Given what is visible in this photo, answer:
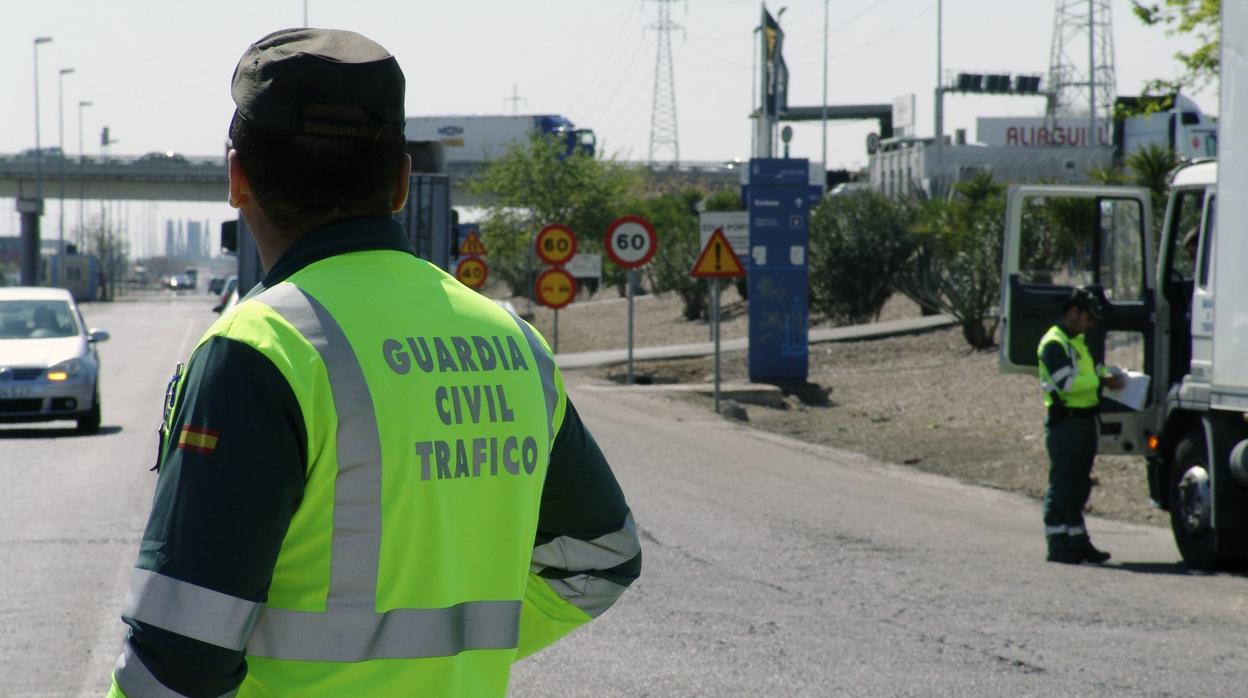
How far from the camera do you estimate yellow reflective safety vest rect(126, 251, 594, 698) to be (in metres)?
Answer: 1.84

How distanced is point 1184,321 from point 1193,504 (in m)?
1.81

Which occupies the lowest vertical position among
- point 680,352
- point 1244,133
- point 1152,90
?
point 680,352

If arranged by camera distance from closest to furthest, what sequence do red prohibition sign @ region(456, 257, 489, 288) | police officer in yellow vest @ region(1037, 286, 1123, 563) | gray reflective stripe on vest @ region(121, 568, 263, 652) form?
gray reflective stripe on vest @ region(121, 568, 263, 652) → police officer in yellow vest @ region(1037, 286, 1123, 563) → red prohibition sign @ region(456, 257, 489, 288)

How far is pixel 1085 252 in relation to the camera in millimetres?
24109

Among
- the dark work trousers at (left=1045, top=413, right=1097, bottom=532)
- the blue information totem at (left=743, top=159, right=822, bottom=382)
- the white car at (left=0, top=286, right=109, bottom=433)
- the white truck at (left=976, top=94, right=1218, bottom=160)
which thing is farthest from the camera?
Result: the white truck at (left=976, top=94, right=1218, bottom=160)

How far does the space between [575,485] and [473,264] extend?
2667cm

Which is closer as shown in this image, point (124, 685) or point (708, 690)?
point (124, 685)

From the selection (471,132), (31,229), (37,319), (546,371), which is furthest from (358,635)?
(471,132)

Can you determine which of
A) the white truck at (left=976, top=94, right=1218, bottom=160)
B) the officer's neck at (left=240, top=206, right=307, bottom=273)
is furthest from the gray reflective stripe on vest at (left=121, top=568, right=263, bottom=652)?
the white truck at (left=976, top=94, right=1218, bottom=160)

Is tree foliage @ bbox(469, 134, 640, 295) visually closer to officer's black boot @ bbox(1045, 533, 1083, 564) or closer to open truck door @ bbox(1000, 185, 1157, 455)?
open truck door @ bbox(1000, 185, 1157, 455)

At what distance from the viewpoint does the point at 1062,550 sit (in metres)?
9.57

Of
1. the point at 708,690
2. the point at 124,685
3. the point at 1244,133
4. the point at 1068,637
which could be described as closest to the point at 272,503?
the point at 124,685

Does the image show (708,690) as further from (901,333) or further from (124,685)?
(901,333)

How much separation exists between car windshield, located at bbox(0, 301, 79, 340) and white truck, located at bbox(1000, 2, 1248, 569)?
36.4ft
